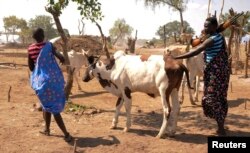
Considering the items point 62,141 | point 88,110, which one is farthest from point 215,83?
point 88,110

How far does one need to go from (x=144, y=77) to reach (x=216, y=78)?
4.68 ft

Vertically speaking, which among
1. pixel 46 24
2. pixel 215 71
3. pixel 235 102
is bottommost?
pixel 235 102

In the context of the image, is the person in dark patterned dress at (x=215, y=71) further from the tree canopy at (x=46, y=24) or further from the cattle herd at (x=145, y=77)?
the tree canopy at (x=46, y=24)

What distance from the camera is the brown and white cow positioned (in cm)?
677

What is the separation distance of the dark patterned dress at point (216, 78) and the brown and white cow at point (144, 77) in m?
0.57

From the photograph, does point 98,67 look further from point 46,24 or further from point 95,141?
point 46,24

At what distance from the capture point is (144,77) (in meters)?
7.09

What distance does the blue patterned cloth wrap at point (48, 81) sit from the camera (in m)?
6.35

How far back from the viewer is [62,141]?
6656 millimetres

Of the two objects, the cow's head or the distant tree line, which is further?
the distant tree line

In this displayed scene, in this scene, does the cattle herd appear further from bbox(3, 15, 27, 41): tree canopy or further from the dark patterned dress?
bbox(3, 15, 27, 41): tree canopy

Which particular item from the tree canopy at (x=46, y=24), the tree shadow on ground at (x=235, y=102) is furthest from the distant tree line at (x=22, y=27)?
the tree shadow on ground at (x=235, y=102)

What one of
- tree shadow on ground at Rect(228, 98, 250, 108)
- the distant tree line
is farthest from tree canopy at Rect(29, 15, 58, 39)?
tree shadow on ground at Rect(228, 98, 250, 108)

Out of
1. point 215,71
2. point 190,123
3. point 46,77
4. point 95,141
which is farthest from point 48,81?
point 190,123
